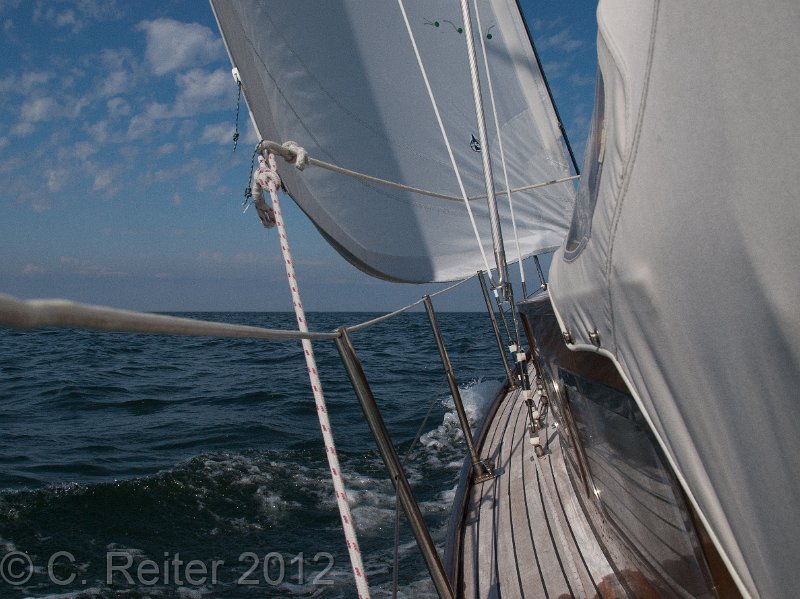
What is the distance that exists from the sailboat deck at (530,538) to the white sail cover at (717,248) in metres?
0.99

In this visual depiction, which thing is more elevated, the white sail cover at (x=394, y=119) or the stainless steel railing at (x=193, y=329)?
the white sail cover at (x=394, y=119)

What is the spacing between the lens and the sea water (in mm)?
3064

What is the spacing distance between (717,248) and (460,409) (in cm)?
190

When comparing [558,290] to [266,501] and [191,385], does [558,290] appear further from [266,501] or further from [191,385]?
[191,385]

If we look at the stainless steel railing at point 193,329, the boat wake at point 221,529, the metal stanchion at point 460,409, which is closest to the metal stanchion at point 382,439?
the stainless steel railing at point 193,329

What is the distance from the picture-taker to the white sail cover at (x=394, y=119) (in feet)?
7.30

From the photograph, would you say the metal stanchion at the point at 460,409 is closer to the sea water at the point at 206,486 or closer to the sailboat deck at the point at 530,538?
the sailboat deck at the point at 530,538

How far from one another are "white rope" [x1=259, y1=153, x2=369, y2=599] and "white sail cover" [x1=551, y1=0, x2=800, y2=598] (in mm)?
616

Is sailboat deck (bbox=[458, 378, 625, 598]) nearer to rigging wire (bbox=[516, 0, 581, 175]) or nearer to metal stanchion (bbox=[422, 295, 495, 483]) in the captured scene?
metal stanchion (bbox=[422, 295, 495, 483])

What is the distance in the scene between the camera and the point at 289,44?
2.35 m

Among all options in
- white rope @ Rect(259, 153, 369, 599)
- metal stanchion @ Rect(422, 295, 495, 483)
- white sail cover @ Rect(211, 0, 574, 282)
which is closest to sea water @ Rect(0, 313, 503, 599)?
metal stanchion @ Rect(422, 295, 495, 483)

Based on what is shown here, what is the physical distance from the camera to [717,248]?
0.59m

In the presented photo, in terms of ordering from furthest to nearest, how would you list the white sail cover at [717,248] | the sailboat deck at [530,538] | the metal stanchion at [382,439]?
the sailboat deck at [530,538]
the metal stanchion at [382,439]
the white sail cover at [717,248]

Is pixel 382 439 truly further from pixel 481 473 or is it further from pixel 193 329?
pixel 481 473
